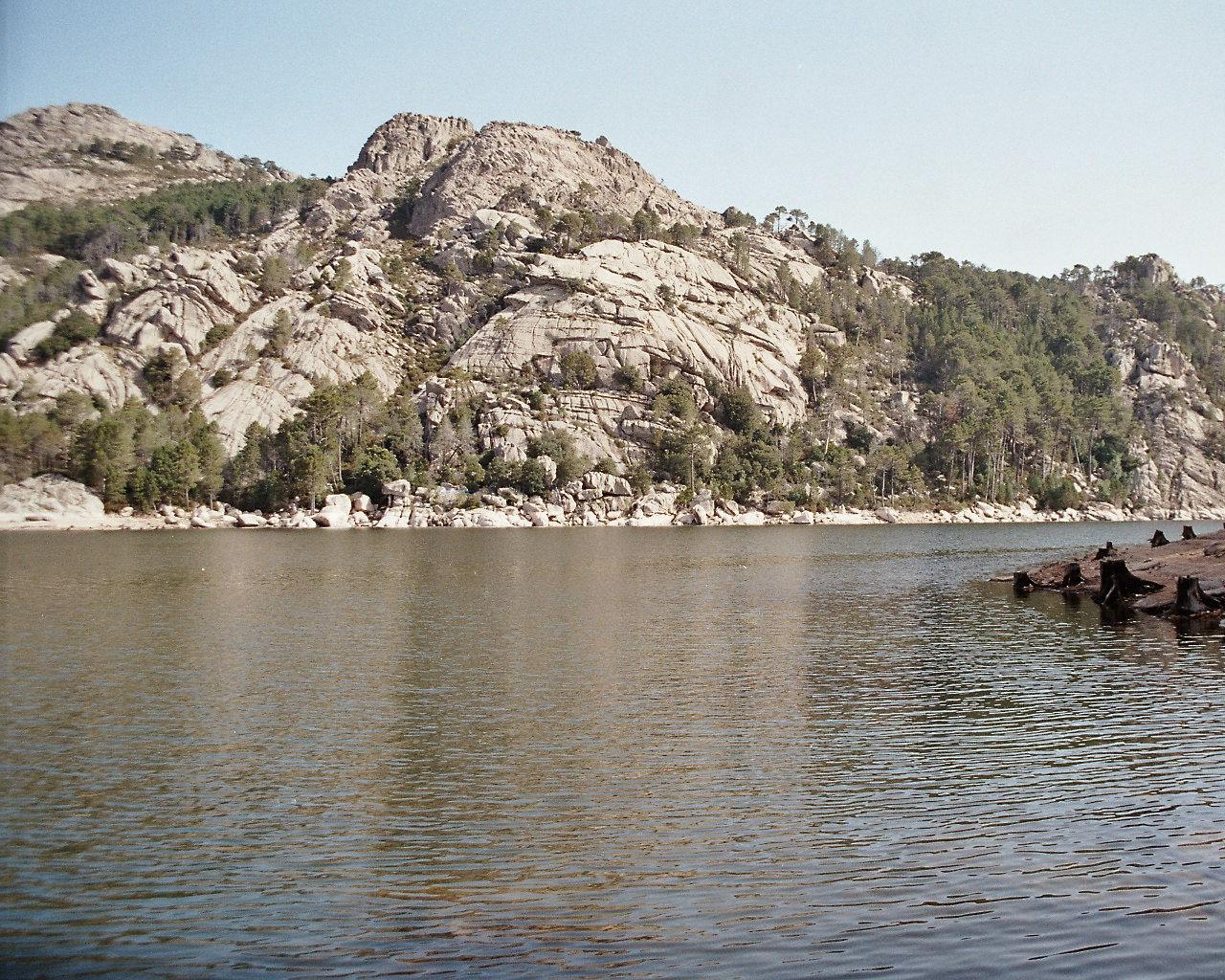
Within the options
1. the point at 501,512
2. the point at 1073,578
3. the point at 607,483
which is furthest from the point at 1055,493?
the point at 1073,578

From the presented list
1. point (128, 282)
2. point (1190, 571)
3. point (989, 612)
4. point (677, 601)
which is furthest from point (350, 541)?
point (128, 282)

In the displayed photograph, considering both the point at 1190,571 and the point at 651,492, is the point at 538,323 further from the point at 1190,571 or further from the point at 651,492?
the point at 1190,571

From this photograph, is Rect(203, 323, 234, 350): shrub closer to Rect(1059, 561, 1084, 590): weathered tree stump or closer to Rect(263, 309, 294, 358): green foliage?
Rect(263, 309, 294, 358): green foliage

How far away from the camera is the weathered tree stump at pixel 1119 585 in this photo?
48.4 meters

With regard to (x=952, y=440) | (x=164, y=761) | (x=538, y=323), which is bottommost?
(x=164, y=761)

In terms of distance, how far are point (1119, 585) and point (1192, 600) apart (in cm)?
570

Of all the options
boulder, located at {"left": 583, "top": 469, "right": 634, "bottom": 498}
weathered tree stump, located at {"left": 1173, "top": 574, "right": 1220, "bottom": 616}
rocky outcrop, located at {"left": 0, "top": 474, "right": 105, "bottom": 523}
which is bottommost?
weathered tree stump, located at {"left": 1173, "top": 574, "right": 1220, "bottom": 616}

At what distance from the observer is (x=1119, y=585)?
49.0 m

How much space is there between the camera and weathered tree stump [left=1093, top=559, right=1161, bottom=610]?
4841 cm

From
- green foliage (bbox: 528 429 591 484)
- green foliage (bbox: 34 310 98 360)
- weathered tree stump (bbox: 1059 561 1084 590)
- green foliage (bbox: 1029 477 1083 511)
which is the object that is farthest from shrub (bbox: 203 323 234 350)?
weathered tree stump (bbox: 1059 561 1084 590)

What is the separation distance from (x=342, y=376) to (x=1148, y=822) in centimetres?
17756

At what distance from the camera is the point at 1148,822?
16.5 m

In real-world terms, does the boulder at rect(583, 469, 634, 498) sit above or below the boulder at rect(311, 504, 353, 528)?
above

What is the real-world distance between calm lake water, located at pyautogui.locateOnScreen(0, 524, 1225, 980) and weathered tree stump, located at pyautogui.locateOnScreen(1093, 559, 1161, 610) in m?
6.10
